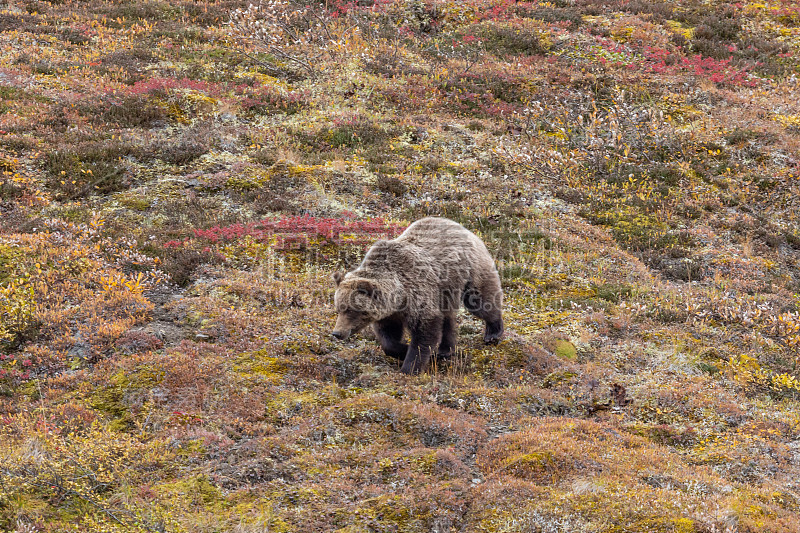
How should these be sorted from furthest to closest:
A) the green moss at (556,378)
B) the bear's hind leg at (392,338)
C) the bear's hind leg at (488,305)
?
1. the bear's hind leg at (488,305)
2. the bear's hind leg at (392,338)
3. the green moss at (556,378)

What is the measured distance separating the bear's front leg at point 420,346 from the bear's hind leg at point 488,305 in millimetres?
1318

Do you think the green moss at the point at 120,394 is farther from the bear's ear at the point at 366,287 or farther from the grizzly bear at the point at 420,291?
the bear's ear at the point at 366,287

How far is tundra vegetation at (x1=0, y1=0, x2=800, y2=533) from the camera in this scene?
6.58 metres

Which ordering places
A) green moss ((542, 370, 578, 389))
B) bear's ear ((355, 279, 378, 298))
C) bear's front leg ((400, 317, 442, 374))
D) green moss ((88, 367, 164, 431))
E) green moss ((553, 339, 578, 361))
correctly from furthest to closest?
green moss ((553, 339, 578, 361)) < green moss ((542, 370, 578, 389)) < bear's front leg ((400, 317, 442, 374)) < bear's ear ((355, 279, 378, 298)) < green moss ((88, 367, 164, 431))

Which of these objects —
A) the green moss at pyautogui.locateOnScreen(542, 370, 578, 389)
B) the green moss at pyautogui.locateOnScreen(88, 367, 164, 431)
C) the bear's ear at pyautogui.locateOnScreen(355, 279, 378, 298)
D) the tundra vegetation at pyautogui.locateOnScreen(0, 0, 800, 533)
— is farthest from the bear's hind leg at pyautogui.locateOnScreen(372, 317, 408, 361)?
the green moss at pyautogui.locateOnScreen(88, 367, 164, 431)

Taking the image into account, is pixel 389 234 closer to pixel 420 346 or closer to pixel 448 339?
pixel 448 339

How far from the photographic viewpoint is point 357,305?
930cm

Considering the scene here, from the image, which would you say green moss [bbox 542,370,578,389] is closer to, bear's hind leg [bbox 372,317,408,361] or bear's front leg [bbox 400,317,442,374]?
bear's front leg [bbox 400,317,442,374]

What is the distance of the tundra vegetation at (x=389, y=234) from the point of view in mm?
6582

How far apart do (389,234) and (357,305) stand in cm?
527

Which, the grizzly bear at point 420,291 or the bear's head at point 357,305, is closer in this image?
the bear's head at point 357,305

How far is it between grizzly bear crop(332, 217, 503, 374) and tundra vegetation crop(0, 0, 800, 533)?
1.95ft

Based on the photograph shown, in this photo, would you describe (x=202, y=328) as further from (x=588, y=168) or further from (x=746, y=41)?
(x=746, y=41)

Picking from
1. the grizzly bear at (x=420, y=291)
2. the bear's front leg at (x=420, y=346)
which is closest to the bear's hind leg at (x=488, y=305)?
the grizzly bear at (x=420, y=291)
